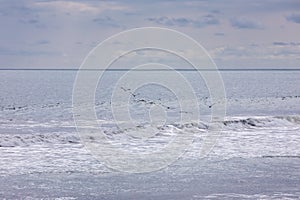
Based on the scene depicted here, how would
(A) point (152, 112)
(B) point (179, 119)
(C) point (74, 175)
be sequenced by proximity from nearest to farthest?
(C) point (74, 175)
(B) point (179, 119)
(A) point (152, 112)

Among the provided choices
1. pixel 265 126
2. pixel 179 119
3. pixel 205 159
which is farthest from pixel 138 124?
pixel 205 159

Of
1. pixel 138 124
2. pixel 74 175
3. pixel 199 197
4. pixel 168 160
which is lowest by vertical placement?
pixel 199 197

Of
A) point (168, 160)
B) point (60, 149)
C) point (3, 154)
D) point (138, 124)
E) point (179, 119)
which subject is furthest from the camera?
point (179, 119)

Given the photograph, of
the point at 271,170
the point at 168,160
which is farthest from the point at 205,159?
the point at 271,170

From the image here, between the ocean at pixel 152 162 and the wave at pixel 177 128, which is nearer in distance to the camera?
the ocean at pixel 152 162

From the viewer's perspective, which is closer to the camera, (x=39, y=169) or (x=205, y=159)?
(x=39, y=169)

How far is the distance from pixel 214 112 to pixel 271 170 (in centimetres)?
2405

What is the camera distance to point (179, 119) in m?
34.0

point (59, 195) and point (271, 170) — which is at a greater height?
point (271, 170)

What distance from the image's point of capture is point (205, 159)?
1894 centimetres

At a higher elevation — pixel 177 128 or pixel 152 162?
pixel 177 128

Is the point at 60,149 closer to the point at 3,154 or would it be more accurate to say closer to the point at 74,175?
the point at 3,154

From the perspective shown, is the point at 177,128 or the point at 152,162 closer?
the point at 152,162

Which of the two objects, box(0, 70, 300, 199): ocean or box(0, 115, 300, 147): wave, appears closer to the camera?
box(0, 70, 300, 199): ocean
